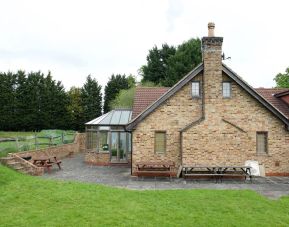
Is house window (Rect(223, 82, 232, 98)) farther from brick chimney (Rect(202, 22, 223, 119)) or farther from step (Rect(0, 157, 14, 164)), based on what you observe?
step (Rect(0, 157, 14, 164))

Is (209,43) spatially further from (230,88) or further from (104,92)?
(104,92)

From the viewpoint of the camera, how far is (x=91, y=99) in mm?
60031

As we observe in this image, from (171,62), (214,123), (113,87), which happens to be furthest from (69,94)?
(214,123)

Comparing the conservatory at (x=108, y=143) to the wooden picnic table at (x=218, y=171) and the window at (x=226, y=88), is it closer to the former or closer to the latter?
the wooden picnic table at (x=218, y=171)

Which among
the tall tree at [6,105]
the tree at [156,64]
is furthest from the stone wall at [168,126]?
the tall tree at [6,105]

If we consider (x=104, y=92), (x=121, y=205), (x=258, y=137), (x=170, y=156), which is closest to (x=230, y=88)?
(x=258, y=137)

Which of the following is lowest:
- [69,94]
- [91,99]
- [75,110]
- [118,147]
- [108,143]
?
[118,147]

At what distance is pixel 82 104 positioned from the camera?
59906 mm

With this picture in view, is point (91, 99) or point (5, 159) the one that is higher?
point (91, 99)

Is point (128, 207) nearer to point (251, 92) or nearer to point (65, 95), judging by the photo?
point (251, 92)

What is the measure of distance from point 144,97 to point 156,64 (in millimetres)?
38360

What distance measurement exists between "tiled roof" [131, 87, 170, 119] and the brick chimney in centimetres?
430

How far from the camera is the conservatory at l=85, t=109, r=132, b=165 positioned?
22453mm

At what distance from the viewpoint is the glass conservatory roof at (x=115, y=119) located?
22875 millimetres
